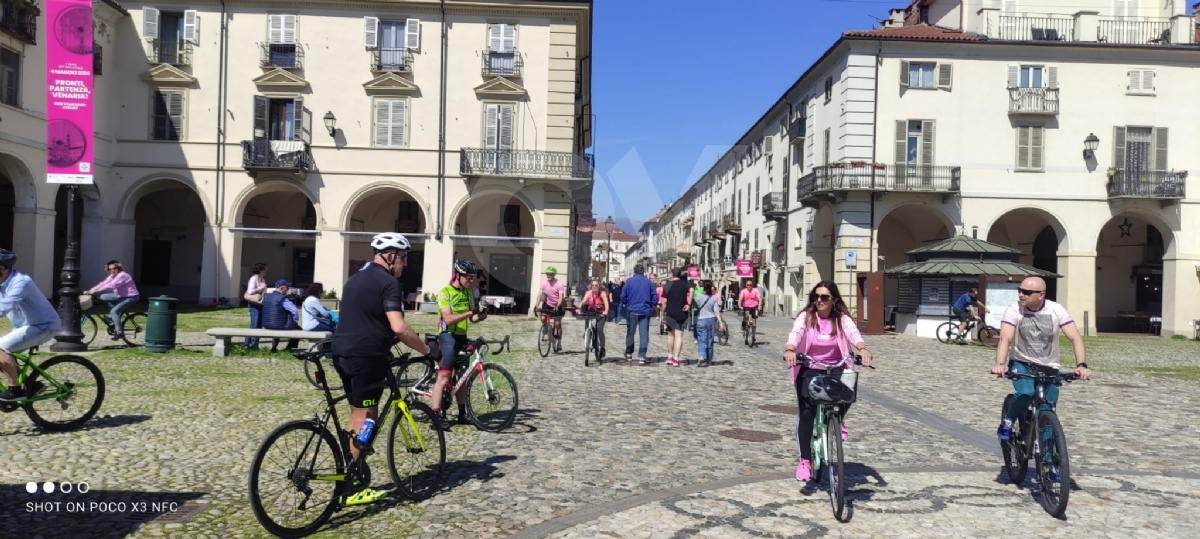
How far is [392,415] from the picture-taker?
20.3ft

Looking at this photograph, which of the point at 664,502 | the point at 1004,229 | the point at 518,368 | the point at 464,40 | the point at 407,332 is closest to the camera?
the point at 407,332

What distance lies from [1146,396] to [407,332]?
12102 mm

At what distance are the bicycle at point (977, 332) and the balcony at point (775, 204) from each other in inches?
679

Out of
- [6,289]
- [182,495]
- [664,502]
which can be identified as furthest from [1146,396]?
[6,289]

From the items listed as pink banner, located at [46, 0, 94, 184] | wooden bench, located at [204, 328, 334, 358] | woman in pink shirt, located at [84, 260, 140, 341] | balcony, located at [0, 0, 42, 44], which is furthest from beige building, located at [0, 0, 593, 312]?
pink banner, located at [46, 0, 94, 184]

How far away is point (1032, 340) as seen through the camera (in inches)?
258

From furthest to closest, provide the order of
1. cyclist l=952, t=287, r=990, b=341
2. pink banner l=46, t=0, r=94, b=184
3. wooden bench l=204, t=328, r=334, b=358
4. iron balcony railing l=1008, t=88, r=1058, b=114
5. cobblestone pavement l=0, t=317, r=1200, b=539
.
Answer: iron balcony railing l=1008, t=88, r=1058, b=114
cyclist l=952, t=287, r=990, b=341
wooden bench l=204, t=328, r=334, b=358
pink banner l=46, t=0, r=94, b=184
cobblestone pavement l=0, t=317, r=1200, b=539

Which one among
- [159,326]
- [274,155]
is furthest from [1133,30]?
[159,326]

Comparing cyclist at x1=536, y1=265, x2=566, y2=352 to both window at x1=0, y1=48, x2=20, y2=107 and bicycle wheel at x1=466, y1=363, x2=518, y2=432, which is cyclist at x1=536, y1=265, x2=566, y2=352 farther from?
window at x1=0, y1=48, x2=20, y2=107

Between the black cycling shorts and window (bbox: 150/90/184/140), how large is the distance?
93.6ft

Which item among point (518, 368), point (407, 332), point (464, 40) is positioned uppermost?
point (464, 40)

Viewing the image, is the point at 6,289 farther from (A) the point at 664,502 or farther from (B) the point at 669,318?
(B) the point at 669,318

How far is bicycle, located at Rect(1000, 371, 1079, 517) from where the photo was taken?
589 cm

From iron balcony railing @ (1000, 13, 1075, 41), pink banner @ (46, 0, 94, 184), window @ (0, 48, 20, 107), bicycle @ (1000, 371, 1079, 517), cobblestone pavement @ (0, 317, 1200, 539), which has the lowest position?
cobblestone pavement @ (0, 317, 1200, 539)
